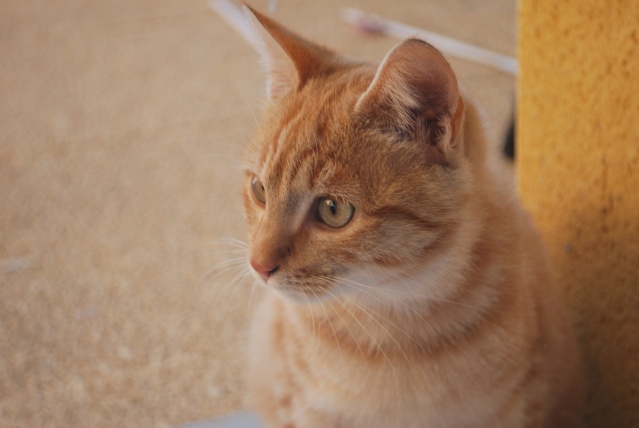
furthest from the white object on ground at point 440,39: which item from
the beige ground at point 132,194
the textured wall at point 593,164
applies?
the textured wall at point 593,164

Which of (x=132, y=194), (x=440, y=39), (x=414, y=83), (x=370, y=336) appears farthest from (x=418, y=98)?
(x=440, y=39)

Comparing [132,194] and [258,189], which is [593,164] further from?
[132,194]

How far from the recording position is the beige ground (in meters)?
1.56

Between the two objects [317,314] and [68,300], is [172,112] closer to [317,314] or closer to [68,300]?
[68,300]

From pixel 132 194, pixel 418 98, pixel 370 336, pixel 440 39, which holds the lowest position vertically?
pixel 132 194

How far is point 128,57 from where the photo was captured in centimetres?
338

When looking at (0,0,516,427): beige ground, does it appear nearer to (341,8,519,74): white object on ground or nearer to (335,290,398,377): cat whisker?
(341,8,519,74): white object on ground

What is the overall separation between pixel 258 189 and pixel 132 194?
1.38 metres

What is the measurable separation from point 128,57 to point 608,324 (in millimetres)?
2807

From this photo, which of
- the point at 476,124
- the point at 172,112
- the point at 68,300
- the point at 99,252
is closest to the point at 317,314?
the point at 476,124

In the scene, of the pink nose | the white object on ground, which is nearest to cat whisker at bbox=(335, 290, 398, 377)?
the pink nose

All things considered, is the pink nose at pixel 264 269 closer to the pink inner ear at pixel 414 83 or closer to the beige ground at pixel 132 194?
the pink inner ear at pixel 414 83

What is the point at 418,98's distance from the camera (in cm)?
89

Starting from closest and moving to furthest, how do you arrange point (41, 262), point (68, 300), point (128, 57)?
point (68, 300)
point (41, 262)
point (128, 57)
